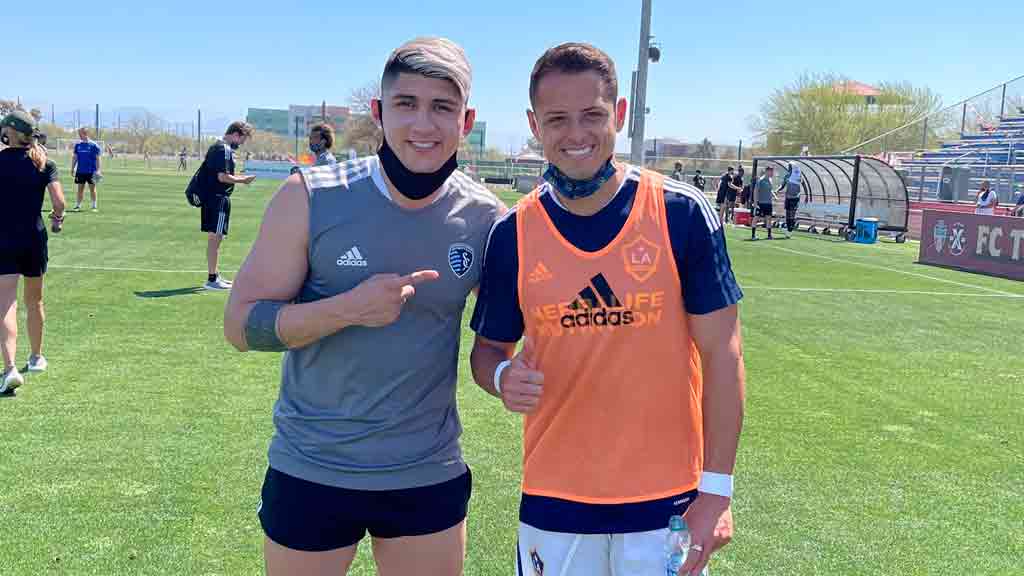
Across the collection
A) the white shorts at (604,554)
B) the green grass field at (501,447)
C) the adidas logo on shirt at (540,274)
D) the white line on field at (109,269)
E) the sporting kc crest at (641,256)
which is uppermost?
the sporting kc crest at (641,256)

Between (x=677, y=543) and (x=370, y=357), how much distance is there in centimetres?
98

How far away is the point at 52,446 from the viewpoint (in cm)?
506

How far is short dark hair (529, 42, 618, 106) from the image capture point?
7.34 ft

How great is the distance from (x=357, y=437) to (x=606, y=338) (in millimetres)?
757

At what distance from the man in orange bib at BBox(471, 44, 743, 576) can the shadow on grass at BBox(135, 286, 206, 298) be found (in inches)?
352

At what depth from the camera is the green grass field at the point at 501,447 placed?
3982mm

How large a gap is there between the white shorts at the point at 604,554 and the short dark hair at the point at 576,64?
1208 millimetres

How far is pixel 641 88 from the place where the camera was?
778 inches

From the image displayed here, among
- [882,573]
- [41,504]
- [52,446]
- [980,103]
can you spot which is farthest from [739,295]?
[980,103]

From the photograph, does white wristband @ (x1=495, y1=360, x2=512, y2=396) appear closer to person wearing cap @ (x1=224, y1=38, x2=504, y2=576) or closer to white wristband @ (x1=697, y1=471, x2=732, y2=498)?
person wearing cap @ (x1=224, y1=38, x2=504, y2=576)

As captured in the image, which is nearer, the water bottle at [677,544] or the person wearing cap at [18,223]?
the water bottle at [677,544]

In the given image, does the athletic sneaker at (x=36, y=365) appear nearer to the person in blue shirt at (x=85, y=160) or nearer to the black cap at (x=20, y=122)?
the black cap at (x=20, y=122)

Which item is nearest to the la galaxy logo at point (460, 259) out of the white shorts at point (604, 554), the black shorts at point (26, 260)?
the white shorts at point (604, 554)

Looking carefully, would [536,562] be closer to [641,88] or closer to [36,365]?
[36,365]
